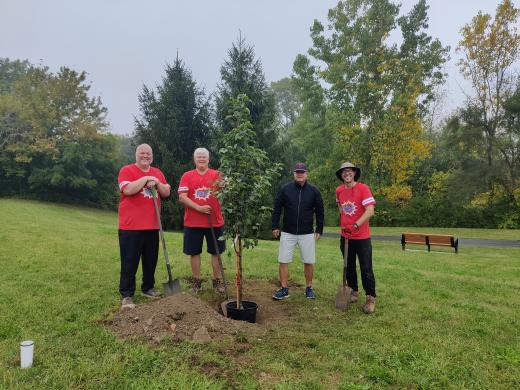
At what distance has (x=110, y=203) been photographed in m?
38.1

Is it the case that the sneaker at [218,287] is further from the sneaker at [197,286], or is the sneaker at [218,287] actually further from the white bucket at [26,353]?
the white bucket at [26,353]

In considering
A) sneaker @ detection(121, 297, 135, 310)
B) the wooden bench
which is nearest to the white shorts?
sneaker @ detection(121, 297, 135, 310)

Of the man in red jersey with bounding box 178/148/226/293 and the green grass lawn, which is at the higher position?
the man in red jersey with bounding box 178/148/226/293

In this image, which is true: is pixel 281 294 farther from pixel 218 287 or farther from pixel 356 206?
pixel 356 206

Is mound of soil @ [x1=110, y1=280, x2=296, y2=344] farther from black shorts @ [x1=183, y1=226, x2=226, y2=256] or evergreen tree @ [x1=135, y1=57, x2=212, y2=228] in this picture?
evergreen tree @ [x1=135, y1=57, x2=212, y2=228]

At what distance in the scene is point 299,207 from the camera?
5754 mm

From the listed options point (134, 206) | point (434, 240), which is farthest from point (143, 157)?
point (434, 240)

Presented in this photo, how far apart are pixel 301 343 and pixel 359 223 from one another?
74.2 inches

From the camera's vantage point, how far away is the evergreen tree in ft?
65.0

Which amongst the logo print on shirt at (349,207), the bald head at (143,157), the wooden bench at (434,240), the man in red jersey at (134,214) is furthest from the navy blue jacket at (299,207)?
the wooden bench at (434,240)

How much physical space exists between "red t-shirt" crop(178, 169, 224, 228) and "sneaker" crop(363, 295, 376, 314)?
93.9 inches

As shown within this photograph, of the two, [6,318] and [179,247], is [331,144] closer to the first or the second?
[179,247]

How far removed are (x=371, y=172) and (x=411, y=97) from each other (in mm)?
5458

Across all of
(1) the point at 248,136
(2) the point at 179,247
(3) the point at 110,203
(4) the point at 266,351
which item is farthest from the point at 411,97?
(3) the point at 110,203
